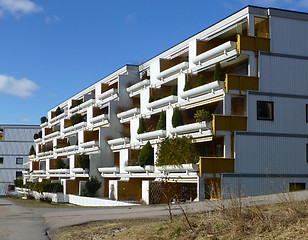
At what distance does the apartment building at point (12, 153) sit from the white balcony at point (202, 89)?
7004 cm

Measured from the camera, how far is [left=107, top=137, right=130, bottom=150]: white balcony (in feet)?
153

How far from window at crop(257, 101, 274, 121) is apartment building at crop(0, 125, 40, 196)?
75.3m

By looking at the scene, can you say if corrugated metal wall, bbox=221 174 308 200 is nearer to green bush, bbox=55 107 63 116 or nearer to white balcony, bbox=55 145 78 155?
white balcony, bbox=55 145 78 155

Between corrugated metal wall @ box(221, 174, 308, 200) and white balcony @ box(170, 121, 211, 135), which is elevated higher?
white balcony @ box(170, 121, 211, 135)

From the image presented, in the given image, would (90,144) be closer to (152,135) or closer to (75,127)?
(75,127)

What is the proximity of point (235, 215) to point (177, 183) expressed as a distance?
24.7 m

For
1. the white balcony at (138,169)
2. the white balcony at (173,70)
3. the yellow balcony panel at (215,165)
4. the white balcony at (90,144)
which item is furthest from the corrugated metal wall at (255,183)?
the white balcony at (90,144)

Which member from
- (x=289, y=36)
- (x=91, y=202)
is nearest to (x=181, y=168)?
(x=289, y=36)

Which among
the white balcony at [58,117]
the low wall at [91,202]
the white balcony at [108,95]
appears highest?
the white balcony at [108,95]

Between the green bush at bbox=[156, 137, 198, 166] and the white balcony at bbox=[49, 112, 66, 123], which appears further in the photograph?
the white balcony at bbox=[49, 112, 66, 123]

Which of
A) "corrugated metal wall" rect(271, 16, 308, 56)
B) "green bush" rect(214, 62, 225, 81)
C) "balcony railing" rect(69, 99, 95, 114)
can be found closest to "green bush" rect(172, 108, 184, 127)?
"green bush" rect(214, 62, 225, 81)

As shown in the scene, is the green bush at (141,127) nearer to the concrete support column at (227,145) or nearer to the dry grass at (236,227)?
the concrete support column at (227,145)

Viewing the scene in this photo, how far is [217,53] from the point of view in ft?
107

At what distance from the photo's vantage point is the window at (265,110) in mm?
31203
